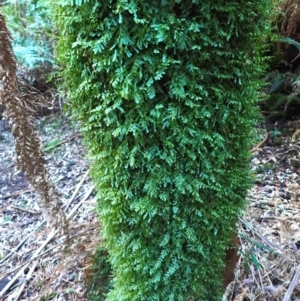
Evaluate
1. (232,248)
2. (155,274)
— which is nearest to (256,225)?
(232,248)

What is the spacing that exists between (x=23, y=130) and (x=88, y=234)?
0.53 meters

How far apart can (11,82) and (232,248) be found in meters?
0.80

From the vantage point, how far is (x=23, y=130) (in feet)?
3.80

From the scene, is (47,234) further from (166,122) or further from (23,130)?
(166,122)

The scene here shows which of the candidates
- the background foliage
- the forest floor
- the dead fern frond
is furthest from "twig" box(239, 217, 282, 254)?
the background foliage

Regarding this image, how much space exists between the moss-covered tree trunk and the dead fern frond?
A: 0.93ft

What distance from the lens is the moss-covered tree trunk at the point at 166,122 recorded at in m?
0.74

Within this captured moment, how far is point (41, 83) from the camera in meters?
2.96

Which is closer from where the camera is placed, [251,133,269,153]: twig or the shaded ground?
the shaded ground

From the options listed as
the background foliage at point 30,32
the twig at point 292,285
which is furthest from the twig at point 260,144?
the background foliage at point 30,32

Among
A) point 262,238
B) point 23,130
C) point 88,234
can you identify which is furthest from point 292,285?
point 23,130

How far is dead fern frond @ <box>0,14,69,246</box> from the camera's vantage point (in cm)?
106

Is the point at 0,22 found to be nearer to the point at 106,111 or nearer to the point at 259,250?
the point at 106,111

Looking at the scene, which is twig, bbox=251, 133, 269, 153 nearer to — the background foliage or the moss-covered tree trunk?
the moss-covered tree trunk
